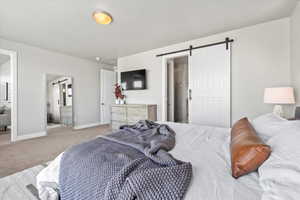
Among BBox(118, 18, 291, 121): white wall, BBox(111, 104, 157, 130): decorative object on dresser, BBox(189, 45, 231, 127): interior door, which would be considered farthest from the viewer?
BBox(111, 104, 157, 130): decorative object on dresser

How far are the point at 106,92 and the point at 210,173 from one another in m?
5.26

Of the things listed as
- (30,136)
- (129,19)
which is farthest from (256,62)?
(30,136)

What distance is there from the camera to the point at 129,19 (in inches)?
101

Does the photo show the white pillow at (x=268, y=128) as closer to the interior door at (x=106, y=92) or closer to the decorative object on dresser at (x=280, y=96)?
the decorative object on dresser at (x=280, y=96)

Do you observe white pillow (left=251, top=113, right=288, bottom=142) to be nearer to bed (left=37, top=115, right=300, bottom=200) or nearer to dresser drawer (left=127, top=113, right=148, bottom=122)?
bed (left=37, top=115, right=300, bottom=200)

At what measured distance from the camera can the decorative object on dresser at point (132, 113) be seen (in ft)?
12.3

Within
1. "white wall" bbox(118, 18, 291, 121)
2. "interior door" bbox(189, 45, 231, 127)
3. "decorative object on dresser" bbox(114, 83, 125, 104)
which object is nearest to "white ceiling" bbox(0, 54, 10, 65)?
"decorative object on dresser" bbox(114, 83, 125, 104)

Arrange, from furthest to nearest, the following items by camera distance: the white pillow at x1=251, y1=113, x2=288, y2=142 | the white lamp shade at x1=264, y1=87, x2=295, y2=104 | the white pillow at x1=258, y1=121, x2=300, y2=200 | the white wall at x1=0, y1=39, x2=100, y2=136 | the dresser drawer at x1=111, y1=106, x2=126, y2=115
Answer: the dresser drawer at x1=111, y1=106, x2=126, y2=115 → the white wall at x1=0, y1=39, x2=100, y2=136 → the white lamp shade at x1=264, y1=87, x2=295, y2=104 → the white pillow at x1=251, y1=113, x2=288, y2=142 → the white pillow at x1=258, y1=121, x2=300, y2=200

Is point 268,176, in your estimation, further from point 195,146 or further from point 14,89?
point 14,89

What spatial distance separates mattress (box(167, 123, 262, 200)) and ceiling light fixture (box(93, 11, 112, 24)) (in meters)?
2.31

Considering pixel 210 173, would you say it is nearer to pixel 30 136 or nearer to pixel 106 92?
pixel 30 136

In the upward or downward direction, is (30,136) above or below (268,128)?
below

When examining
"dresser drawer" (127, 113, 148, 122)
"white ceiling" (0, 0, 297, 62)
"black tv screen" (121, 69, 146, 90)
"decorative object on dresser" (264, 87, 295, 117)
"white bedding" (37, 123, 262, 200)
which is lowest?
"dresser drawer" (127, 113, 148, 122)

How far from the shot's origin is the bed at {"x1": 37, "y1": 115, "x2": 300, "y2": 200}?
26.2 inches
